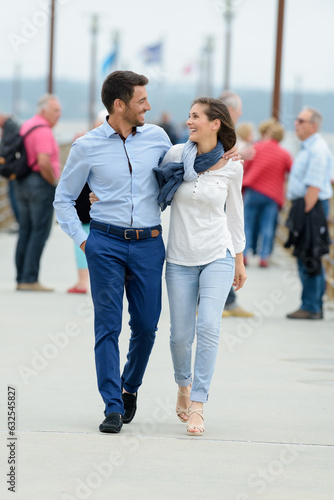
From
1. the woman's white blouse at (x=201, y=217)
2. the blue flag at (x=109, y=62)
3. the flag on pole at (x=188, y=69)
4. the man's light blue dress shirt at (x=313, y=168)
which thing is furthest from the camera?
the flag on pole at (x=188, y=69)

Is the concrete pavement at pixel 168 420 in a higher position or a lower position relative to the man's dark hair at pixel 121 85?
lower

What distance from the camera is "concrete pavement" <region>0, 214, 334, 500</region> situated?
167 inches

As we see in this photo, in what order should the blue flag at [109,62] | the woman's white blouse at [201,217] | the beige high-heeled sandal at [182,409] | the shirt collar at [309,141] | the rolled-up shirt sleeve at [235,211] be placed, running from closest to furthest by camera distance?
the woman's white blouse at [201,217] < the rolled-up shirt sleeve at [235,211] < the beige high-heeled sandal at [182,409] < the shirt collar at [309,141] < the blue flag at [109,62]

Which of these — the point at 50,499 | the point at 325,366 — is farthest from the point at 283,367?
the point at 50,499

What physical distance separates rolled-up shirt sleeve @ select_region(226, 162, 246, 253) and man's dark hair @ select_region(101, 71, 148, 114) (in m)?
0.68

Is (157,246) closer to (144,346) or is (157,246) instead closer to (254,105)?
(144,346)

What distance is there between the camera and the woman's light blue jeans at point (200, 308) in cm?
508

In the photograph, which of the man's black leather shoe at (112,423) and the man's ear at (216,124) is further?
the man's ear at (216,124)

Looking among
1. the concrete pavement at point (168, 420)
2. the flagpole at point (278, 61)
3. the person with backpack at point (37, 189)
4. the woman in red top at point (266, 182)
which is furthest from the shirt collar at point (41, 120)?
the flagpole at point (278, 61)

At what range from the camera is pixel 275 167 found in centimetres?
1313

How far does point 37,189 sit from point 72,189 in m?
5.19

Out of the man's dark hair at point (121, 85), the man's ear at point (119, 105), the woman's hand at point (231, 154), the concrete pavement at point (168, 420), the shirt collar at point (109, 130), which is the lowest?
the concrete pavement at point (168, 420)

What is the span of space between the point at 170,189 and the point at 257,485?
5.03 ft

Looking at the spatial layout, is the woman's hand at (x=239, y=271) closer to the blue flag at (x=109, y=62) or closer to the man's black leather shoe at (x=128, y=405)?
the man's black leather shoe at (x=128, y=405)
